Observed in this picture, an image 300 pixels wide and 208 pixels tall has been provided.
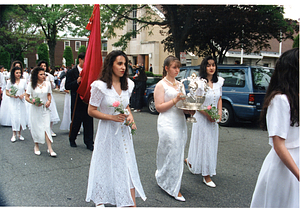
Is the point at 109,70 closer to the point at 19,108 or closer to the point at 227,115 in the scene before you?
the point at 19,108

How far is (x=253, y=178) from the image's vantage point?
15.4ft

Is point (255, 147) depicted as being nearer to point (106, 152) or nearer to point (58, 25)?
point (106, 152)

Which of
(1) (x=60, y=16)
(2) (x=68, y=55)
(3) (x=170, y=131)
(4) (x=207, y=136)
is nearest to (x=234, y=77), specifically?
(4) (x=207, y=136)

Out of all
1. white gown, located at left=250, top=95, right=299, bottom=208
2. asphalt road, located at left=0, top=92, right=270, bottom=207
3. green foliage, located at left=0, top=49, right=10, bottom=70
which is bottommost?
asphalt road, located at left=0, top=92, right=270, bottom=207

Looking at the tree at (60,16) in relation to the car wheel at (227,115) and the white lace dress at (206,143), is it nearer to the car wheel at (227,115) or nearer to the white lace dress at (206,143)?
the car wheel at (227,115)

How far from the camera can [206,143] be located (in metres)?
4.48

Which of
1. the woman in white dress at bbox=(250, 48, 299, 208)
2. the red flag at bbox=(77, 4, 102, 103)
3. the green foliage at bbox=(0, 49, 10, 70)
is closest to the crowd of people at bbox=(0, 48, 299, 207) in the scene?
the woman in white dress at bbox=(250, 48, 299, 208)

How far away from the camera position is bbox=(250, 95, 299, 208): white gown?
2.08m

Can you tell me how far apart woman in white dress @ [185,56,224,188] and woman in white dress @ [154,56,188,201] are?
603mm

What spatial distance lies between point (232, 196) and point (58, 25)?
2891cm

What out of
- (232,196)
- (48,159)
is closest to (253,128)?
(232,196)

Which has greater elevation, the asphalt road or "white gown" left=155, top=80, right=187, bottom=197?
"white gown" left=155, top=80, right=187, bottom=197

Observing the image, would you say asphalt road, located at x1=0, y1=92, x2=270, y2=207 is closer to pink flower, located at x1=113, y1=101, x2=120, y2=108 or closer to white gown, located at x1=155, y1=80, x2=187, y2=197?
white gown, located at x1=155, y1=80, x2=187, y2=197

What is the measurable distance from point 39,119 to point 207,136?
12.1 ft
